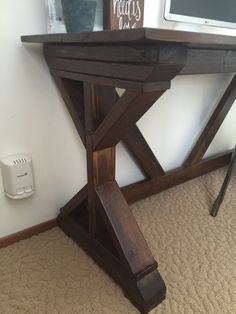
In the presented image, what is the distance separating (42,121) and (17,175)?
198 mm

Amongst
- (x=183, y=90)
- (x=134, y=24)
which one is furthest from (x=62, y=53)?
(x=183, y=90)

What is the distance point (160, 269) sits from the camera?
0.92 metres

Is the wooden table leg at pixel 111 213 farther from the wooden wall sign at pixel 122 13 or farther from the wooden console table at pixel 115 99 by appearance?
the wooden wall sign at pixel 122 13

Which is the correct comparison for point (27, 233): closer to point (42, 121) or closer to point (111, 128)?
point (42, 121)

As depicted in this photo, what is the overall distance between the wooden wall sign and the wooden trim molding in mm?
739

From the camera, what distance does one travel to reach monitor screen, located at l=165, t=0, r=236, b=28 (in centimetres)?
105

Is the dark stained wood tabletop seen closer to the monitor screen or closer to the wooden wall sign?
the wooden wall sign

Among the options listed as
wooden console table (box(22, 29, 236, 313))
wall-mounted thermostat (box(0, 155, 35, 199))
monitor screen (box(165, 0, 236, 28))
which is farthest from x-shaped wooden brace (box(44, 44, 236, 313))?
monitor screen (box(165, 0, 236, 28))

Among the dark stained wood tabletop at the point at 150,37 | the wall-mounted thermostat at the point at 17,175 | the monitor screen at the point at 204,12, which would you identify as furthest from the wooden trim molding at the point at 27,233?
the monitor screen at the point at 204,12

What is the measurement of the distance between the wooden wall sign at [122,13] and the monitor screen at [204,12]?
115 millimetres

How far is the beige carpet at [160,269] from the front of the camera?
80cm

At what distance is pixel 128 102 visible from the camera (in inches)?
25.2

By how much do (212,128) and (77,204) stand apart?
2.86ft

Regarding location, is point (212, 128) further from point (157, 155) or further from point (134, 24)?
point (134, 24)
